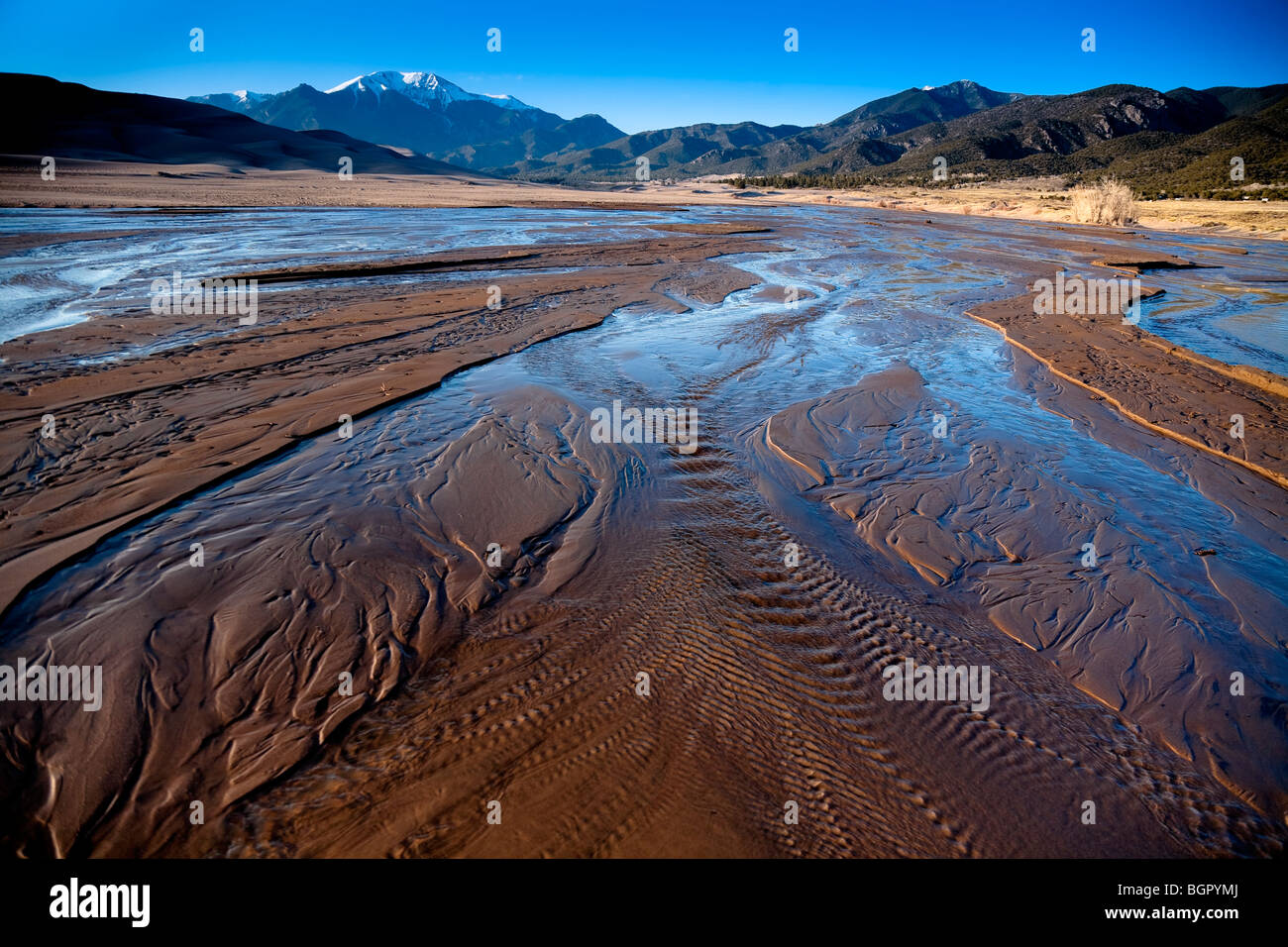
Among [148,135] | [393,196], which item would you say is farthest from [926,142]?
[148,135]

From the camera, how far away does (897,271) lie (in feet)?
64.2

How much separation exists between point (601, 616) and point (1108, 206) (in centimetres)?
4555

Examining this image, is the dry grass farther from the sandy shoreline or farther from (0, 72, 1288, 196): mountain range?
(0, 72, 1288, 196): mountain range

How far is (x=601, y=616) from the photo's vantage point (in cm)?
423

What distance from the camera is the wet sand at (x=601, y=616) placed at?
2.87 m

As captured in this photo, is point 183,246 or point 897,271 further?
point 897,271

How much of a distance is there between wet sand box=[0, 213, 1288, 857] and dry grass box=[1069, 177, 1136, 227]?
34578mm

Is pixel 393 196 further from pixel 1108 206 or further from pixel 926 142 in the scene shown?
pixel 926 142

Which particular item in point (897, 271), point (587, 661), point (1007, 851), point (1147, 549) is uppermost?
point (897, 271)

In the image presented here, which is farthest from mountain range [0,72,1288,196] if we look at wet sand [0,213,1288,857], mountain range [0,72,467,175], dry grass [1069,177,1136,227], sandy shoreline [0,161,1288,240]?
wet sand [0,213,1288,857]

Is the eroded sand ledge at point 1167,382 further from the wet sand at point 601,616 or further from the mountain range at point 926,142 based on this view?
the mountain range at point 926,142
